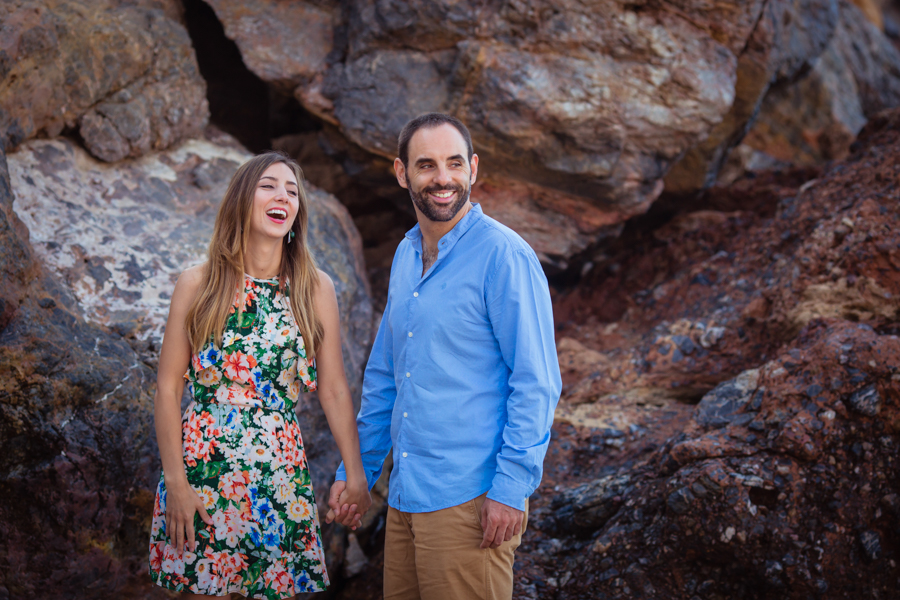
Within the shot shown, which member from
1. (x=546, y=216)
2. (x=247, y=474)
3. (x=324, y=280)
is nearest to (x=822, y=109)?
(x=546, y=216)

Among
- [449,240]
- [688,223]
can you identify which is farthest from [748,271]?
[449,240]

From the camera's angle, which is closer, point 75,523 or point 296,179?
point 296,179

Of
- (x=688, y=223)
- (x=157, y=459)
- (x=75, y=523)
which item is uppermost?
(x=688, y=223)

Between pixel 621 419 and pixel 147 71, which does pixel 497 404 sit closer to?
pixel 621 419

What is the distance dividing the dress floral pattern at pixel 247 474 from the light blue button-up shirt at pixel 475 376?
400 millimetres

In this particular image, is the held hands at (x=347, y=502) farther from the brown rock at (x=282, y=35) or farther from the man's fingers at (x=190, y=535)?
the brown rock at (x=282, y=35)

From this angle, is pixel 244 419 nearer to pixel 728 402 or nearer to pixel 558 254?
pixel 728 402

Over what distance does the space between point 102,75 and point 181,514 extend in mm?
2968

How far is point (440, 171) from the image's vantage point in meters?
2.15

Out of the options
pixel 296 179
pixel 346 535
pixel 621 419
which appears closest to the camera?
pixel 296 179

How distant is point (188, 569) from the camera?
7.04 ft

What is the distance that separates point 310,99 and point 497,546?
3765 millimetres

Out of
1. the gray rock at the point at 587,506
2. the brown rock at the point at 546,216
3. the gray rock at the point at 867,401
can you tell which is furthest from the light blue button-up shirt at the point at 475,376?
the brown rock at the point at 546,216

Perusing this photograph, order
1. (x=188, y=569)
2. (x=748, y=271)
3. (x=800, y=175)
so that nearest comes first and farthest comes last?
(x=188, y=569) < (x=748, y=271) < (x=800, y=175)
